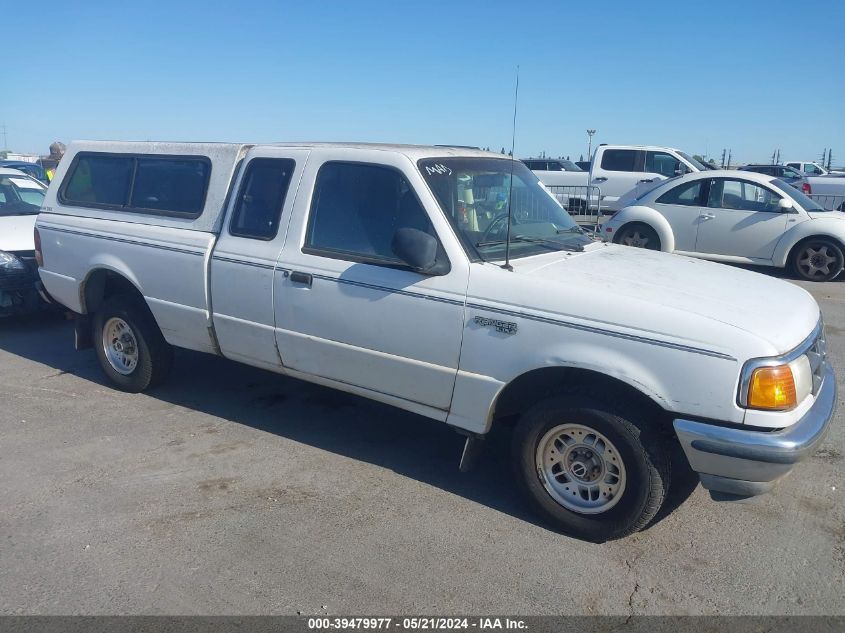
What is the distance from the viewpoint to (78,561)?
3.52m

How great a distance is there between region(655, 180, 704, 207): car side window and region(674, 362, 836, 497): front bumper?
9.04 m

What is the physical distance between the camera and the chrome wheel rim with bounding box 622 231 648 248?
11.9 meters

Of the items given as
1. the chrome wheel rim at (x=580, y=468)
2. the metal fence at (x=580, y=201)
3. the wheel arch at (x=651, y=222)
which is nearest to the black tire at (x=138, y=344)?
the chrome wheel rim at (x=580, y=468)

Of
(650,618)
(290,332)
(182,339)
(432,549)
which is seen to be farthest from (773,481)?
(182,339)

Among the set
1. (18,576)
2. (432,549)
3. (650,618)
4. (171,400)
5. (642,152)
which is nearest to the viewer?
(650,618)

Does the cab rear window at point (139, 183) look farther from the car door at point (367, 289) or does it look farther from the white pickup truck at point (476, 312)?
the car door at point (367, 289)

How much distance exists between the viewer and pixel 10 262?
7.41 meters

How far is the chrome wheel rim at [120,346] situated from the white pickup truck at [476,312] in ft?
0.19

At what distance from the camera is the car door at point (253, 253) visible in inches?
183

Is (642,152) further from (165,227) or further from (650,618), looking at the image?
(650,618)

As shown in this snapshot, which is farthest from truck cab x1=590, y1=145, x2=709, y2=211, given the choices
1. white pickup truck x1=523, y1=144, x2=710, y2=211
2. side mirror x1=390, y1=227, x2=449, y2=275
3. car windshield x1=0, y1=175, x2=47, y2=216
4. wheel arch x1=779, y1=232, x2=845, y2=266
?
side mirror x1=390, y1=227, x2=449, y2=275

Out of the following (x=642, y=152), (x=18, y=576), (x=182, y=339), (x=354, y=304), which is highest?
(x=642, y=152)

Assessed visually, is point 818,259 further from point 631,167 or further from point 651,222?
point 631,167

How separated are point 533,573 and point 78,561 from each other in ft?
7.27
